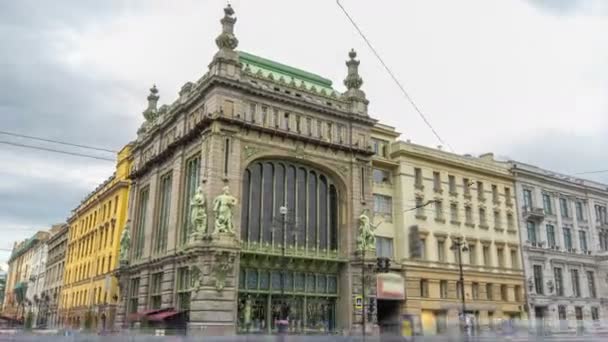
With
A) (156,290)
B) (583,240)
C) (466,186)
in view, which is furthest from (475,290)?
(156,290)

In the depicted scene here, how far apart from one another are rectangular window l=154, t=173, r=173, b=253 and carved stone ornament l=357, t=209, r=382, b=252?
1556cm

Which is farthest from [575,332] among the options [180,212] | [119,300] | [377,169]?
[119,300]

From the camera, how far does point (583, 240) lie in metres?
60.7

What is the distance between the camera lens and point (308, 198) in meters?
42.8

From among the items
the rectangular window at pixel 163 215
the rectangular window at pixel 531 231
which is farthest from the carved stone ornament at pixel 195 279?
the rectangular window at pixel 531 231

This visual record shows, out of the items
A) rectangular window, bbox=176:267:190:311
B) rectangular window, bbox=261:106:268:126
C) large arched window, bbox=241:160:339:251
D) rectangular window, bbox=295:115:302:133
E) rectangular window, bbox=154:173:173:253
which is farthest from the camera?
rectangular window, bbox=154:173:173:253

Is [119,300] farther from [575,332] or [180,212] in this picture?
[575,332]

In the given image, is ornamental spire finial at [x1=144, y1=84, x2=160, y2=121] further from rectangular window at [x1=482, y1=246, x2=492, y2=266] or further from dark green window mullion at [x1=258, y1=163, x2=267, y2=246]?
rectangular window at [x1=482, y1=246, x2=492, y2=266]

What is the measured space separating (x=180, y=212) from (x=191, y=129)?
21.4 feet

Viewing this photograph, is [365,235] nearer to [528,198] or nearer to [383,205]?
[383,205]

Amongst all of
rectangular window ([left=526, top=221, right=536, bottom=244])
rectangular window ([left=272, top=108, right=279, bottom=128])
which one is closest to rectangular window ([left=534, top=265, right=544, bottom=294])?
rectangular window ([left=526, top=221, right=536, bottom=244])

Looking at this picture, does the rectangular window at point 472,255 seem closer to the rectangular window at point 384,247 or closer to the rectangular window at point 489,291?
the rectangular window at point 489,291

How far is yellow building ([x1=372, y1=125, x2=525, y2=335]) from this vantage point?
154 ft

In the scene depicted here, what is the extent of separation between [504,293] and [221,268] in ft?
98.4
